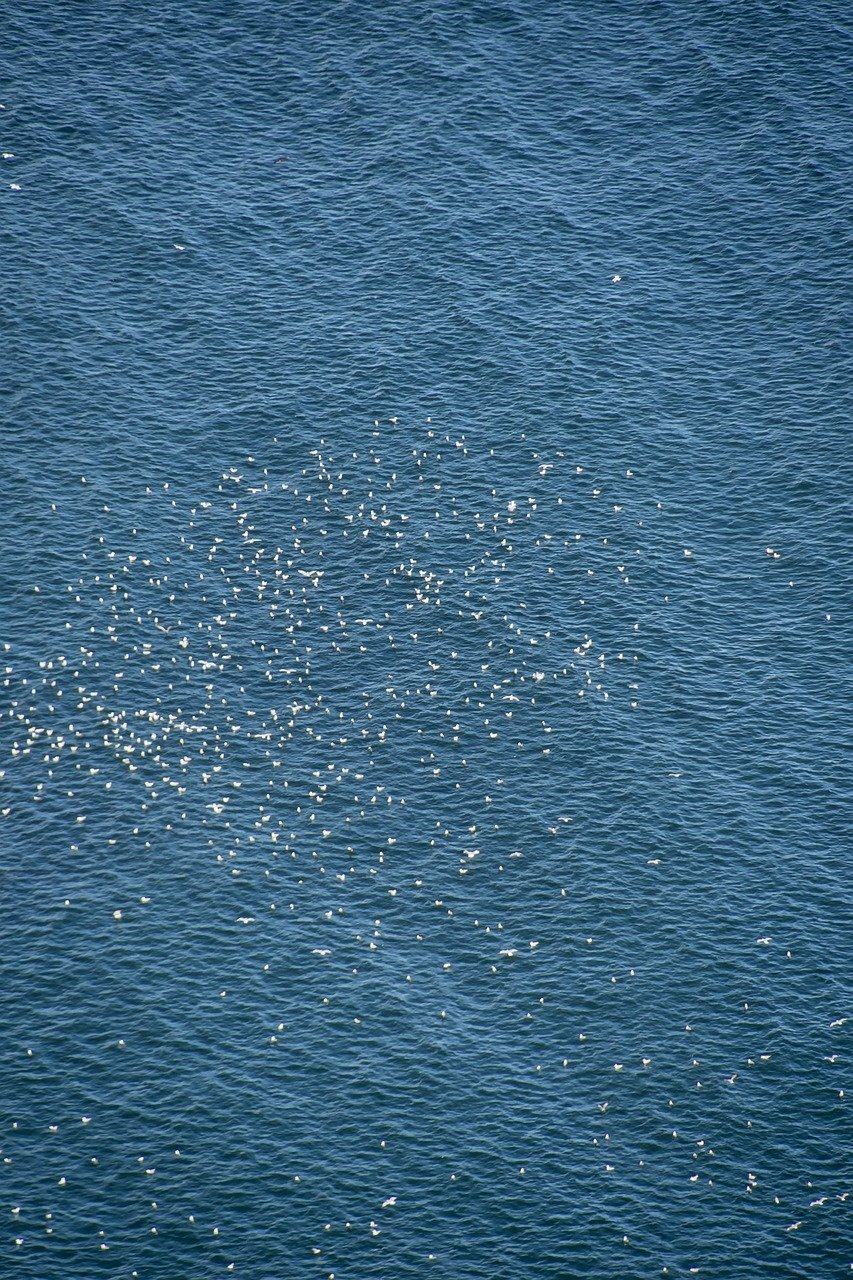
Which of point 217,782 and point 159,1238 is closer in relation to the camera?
point 159,1238

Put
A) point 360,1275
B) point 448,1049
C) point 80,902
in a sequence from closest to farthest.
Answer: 1. point 360,1275
2. point 448,1049
3. point 80,902

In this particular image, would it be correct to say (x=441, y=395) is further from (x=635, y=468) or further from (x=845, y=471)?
(x=845, y=471)

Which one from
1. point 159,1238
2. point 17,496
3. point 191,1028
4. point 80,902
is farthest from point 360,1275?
point 17,496

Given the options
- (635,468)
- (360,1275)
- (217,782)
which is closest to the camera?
(360,1275)

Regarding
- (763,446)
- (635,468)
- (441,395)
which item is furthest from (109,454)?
(763,446)

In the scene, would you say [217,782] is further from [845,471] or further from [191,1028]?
[845,471]

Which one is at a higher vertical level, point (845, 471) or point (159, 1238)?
point (845, 471)
